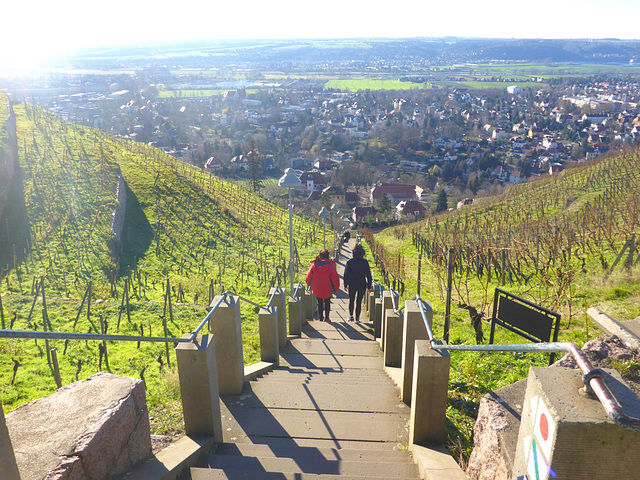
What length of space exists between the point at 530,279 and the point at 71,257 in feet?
39.4

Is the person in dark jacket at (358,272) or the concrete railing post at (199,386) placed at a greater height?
the concrete railing post at (199,386)

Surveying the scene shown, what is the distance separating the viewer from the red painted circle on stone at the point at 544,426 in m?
1.64

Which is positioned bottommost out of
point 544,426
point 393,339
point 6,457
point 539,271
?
point 539,271

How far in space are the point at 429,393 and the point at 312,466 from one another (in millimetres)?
995

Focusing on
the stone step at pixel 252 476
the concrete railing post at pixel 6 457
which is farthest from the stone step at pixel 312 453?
the concrete railing post at pixel 6 457

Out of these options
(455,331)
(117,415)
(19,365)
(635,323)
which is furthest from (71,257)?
(635,323)

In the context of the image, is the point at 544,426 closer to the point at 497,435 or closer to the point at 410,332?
the point at 497,435

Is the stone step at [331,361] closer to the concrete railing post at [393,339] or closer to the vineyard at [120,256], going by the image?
the concrete railing post at [393,339]

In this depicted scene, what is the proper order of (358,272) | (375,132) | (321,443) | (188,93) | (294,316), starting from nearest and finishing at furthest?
(321,443) → (294,316) → (358,272) → (375,132) → (188,93)

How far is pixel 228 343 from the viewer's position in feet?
13.6

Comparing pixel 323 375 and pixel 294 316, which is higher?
pixel 323 375

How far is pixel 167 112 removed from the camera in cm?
12500

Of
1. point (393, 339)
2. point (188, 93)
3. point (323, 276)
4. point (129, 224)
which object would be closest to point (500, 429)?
point (393, 339)

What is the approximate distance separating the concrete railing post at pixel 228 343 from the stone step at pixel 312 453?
0.77 m
